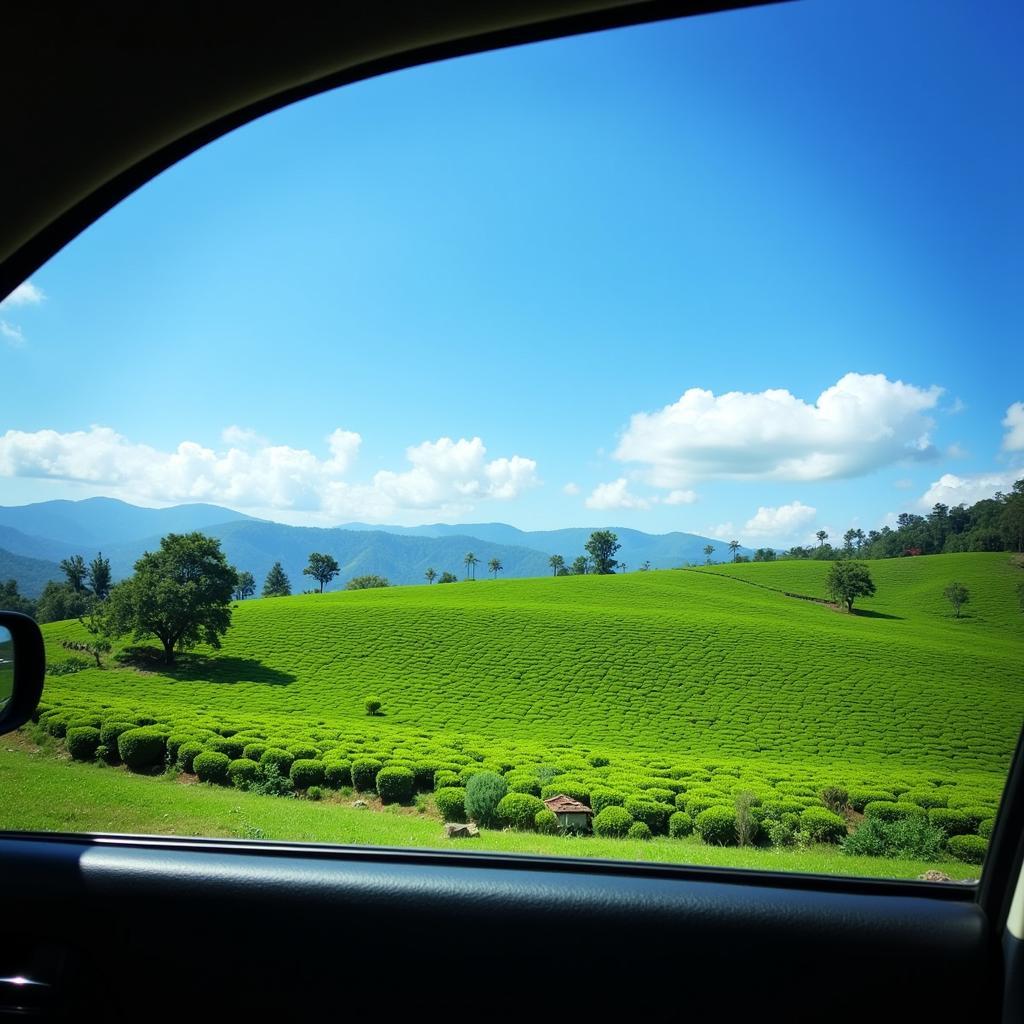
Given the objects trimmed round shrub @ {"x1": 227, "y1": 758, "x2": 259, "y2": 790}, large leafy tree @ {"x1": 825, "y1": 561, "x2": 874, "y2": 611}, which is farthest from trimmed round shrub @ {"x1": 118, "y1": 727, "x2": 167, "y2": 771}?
large leafy tree @ {"x1": 825, "y1": 561, "x2": 874, "y2": 611}

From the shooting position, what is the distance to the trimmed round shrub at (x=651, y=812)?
5313 mm

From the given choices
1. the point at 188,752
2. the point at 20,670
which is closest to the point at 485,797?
the point at 188,752

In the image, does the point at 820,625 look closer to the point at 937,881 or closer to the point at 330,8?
the point at 937,881

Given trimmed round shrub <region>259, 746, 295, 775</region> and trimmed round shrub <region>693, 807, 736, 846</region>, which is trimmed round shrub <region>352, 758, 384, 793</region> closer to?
trimmed round shrub <region>259, 746, 295, 775</region>

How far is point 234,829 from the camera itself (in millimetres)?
2236

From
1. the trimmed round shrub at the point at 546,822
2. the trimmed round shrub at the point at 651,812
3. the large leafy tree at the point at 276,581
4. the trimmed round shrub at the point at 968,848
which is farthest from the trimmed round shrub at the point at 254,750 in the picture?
the trimmed round shrub at the point at 968,848

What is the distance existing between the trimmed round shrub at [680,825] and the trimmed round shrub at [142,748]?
3.22 metres

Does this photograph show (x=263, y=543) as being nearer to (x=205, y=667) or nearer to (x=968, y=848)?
(x=205, y=667)

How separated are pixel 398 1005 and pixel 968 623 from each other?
25.2ft

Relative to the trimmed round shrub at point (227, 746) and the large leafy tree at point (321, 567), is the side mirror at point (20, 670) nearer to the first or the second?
the trimmed round shrub at point (227, 746)

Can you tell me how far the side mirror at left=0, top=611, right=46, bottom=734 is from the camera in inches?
51.2

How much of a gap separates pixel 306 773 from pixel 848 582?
8.11 metres

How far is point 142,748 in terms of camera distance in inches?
174

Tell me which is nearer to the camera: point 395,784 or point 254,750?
point 254,750
